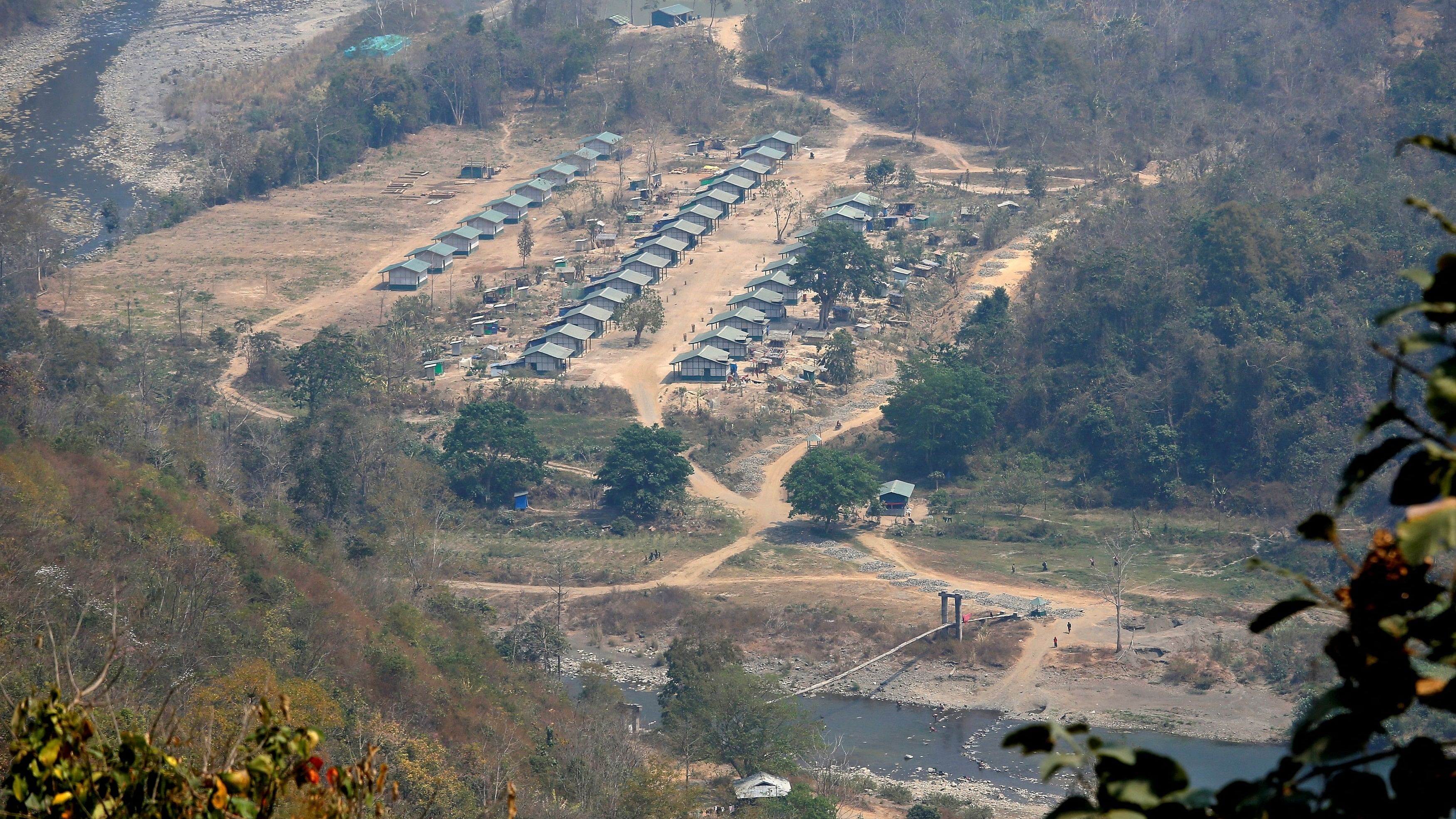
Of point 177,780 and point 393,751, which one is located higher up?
point 177,780

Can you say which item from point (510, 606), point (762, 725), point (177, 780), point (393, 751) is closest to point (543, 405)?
point (510, 606)

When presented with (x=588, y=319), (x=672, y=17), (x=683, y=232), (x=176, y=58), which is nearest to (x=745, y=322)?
(x=588, y=319)

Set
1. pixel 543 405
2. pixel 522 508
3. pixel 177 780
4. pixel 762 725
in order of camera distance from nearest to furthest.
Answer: pixel 177 780 → pixel 762 725 → pixel 522 508 → pixel 543 405

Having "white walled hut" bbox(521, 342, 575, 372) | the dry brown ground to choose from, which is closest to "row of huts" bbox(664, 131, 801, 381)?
the dry brown ground

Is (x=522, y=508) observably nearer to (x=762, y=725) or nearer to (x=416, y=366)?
(x=416, y=366)

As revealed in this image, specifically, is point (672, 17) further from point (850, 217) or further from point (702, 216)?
point (850, 217)

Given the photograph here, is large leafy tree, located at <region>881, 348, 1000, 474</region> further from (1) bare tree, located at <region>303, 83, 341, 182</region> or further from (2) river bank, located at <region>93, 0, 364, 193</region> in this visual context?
(2) river bank, located at <region>93, 0, 364, 193</region>
